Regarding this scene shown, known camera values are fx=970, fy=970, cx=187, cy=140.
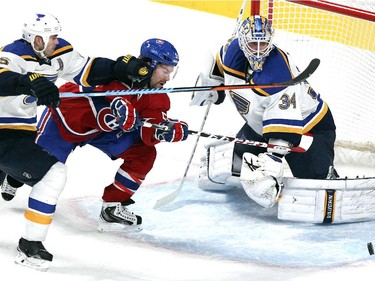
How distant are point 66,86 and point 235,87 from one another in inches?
28.7

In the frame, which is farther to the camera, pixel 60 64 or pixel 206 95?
pixel 206 95

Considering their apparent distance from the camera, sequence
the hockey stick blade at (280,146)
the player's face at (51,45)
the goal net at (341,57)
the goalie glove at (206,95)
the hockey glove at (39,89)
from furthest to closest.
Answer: the goal net at (341,57) < the goalie glove at (206,95) < the hockey stick blade at (280,146) < the player's face at (51,45) < the hockey glove at (39,89)

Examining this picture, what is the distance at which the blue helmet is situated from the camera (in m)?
3.75

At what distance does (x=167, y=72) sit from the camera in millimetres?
3799

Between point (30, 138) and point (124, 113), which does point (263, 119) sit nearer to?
point (124, 113)

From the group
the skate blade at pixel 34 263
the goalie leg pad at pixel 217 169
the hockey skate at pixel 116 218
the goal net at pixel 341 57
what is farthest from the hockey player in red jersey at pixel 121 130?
the goal net at pixel 341 57

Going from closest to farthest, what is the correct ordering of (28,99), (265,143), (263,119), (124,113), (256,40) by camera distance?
(28,99) → (124,113) → (256,40) → (263,119) → (265,143)

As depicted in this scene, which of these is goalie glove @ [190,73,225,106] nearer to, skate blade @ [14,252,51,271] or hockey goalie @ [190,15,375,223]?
hockey goalie @ [190,15,375,223]

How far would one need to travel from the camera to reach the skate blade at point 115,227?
3906mm

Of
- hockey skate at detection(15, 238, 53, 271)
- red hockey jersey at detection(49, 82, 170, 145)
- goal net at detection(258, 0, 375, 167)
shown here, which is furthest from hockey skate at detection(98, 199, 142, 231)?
goal net at detection(258, 0, 375, 167)

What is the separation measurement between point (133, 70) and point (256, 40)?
0.50 meters

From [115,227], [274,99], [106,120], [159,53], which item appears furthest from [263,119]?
[115,227]

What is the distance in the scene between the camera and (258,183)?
12.5 ft

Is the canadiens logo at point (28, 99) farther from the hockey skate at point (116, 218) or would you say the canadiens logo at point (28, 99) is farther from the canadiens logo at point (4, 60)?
the hockey skate at point (116, 218)
